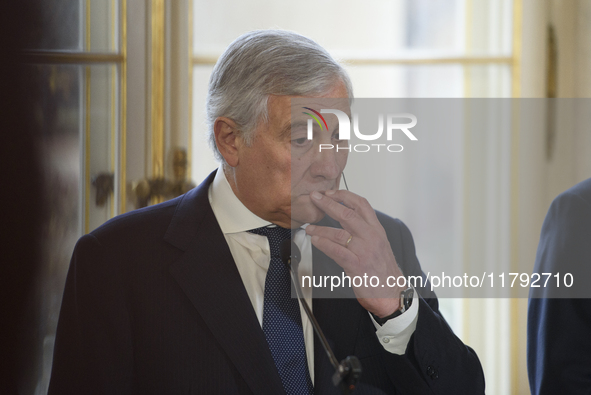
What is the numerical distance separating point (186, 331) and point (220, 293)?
0.31 feet

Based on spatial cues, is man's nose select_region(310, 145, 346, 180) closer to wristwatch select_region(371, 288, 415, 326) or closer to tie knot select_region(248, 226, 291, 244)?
tie knot select_region(248, 226, 291, 244)

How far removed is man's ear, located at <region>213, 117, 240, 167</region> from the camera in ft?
3.36

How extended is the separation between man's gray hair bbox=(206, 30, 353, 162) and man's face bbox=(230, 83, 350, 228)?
20 mm

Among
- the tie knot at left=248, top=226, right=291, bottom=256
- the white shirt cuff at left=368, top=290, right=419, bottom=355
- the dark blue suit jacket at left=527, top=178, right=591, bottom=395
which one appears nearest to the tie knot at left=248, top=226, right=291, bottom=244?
the tie knot at left=248, top=226, right=291, bottom=256

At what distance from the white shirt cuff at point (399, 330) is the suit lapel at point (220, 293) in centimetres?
22

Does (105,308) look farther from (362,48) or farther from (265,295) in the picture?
(362,48)

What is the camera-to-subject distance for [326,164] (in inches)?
38.3

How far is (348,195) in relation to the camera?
0.95m

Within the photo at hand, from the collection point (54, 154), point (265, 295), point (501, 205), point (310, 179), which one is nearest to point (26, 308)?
point (54, 154)

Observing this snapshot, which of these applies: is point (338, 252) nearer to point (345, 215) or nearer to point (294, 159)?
point (345, 215)

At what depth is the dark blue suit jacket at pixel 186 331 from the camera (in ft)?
2.95

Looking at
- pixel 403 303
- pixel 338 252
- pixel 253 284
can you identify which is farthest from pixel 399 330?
pixel 253 284

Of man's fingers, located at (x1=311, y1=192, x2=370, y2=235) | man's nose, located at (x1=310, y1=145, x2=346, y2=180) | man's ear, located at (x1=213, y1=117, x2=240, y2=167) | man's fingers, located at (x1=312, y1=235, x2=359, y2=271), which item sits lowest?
man's fingers, located at (x1=312, y1=235, x2=359, y2=271)

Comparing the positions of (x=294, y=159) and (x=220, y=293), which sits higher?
(x=294, y=159)
